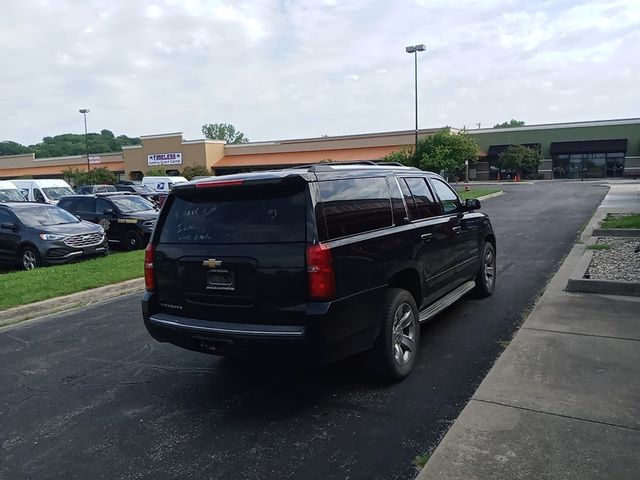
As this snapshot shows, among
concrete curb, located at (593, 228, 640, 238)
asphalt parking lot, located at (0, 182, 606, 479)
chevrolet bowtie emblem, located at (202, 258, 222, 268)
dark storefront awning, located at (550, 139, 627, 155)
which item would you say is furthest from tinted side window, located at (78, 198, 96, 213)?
dark storefront awning, located at (550, 139, 627, 155)

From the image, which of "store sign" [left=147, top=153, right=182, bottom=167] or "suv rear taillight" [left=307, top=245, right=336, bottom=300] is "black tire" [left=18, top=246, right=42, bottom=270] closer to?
"suv rear taillight" [left=307, top=245, right=336, bottom=300]

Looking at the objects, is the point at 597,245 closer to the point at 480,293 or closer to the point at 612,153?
the point at 480,293

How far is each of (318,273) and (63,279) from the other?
25.5ft

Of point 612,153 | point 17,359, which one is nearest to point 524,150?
point 612,153

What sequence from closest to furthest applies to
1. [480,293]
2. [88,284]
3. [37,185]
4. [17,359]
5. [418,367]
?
[418,367], [17,359], [480,293], [88,284], [37,185]

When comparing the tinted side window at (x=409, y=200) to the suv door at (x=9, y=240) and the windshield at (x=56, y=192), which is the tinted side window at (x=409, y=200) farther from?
the windshield at (x=56, y=192)

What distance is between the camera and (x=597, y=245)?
35.1ft

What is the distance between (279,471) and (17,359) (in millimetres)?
4040

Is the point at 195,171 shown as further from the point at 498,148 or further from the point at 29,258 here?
the point at 29,258

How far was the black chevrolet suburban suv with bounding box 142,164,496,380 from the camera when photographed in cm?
402

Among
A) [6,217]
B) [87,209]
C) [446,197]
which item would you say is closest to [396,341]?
[446,197]

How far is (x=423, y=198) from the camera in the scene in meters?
A: 5.89

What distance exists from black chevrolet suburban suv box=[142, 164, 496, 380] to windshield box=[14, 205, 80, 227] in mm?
9672

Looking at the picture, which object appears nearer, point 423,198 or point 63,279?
point 423,198
